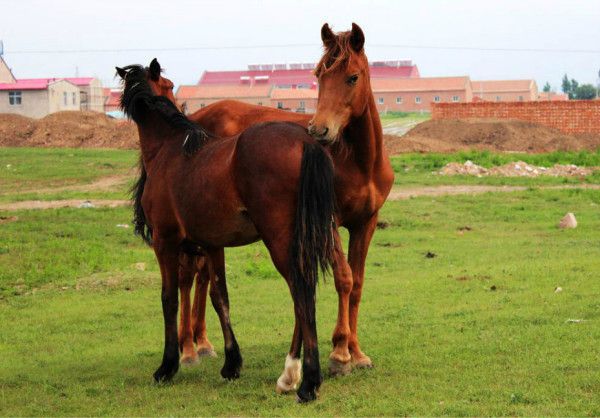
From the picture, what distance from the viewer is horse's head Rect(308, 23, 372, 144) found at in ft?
23.3

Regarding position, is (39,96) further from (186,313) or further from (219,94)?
(186,313)

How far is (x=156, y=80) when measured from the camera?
29.0ft

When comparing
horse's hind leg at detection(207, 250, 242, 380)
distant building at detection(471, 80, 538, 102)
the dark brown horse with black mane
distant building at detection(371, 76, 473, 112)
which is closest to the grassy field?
horse's hind leg at detection(207, 250, 242, 380)

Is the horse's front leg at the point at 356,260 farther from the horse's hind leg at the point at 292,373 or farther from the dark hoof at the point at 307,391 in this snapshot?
the dark hoof at the point at 307,391

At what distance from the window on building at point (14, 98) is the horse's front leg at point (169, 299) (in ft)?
221

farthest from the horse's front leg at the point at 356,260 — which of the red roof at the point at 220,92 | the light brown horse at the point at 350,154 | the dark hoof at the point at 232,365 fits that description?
the red roof at the point at 220,92

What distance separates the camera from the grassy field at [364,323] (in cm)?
662

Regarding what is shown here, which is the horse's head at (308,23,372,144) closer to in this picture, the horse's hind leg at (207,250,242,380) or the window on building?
the horse's hind leg at (207,250,242,380)

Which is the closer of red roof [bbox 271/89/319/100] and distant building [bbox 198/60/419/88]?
red roof [bbox 271/89/319/100]

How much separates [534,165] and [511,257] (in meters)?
19.7

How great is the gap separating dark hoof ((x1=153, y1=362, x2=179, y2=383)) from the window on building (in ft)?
221

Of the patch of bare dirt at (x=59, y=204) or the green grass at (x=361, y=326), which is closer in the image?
the green grass at (x=361, y=326)

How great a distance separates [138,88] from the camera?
331 inches

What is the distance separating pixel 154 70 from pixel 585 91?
503ft
